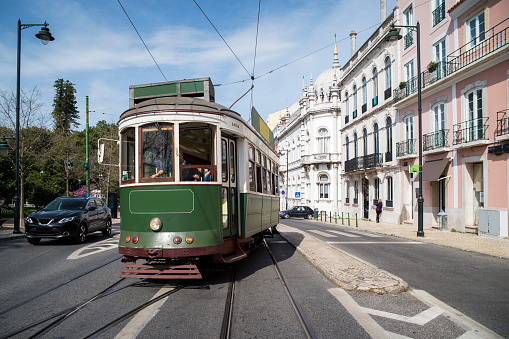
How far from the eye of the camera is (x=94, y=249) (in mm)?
12078

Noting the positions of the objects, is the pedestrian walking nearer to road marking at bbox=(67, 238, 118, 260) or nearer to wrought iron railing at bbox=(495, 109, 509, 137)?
wrought iron railing at bbox=(495, 109, 509, 137)

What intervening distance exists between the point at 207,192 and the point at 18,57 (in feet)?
48.9

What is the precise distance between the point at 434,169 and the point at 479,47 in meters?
6.53

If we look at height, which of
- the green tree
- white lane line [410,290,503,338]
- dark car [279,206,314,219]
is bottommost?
dark car [279,206,314,219]

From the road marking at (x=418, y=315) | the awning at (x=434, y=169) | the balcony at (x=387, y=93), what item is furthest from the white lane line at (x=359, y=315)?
the balcony at (x=387, y=93)

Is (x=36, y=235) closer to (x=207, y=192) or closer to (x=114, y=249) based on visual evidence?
(x=114, y=249)

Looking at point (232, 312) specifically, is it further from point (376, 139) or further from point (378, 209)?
point (376, 139)

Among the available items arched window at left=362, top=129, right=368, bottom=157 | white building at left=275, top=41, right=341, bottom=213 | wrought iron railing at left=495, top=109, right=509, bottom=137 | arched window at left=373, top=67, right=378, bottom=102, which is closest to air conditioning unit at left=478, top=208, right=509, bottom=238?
wrought iron railing at left=495, top=109, right=509, bottom=137

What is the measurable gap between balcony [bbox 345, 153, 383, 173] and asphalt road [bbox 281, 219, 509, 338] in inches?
→ 680

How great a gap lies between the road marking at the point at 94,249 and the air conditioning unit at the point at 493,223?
14969mm

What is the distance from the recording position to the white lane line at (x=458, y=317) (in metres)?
4.53

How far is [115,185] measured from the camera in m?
38.0

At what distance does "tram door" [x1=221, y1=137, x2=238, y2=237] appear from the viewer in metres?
7.29

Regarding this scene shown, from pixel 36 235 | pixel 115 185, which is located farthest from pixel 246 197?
pixel 115 185
